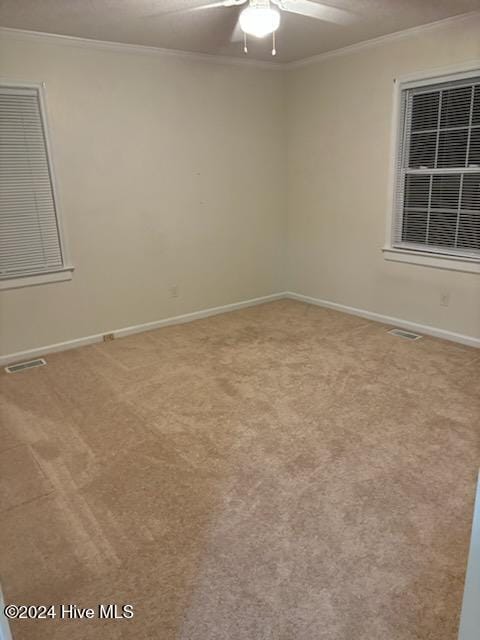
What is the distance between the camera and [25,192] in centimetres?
367

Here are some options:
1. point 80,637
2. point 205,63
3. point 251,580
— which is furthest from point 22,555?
point 205,63

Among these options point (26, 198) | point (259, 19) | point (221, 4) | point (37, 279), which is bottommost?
point (37, 279)

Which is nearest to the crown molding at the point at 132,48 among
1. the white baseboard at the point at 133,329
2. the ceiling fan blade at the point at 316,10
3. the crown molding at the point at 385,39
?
the crown molding at the point at 385,39

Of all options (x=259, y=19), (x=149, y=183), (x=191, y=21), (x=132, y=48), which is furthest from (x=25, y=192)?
(x=259, y=19)

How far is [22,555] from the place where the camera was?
1888 millimetres

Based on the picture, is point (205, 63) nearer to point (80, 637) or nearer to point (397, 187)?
point (397, 187)

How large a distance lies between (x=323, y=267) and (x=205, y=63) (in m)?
2.26

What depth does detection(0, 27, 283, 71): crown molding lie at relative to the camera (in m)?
3.40

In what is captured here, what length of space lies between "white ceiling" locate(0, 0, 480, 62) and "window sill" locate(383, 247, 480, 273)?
174 centimetres

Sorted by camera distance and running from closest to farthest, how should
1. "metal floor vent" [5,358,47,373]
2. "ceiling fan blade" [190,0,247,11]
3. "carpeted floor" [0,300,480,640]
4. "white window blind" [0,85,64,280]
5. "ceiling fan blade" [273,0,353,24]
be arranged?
"carpeted floor" [0,300,480,640] < "ceiling fan blade" [190,0,247,11] < "ceiling fan blade" [273,0,353,24] < "white window blind" [0,85,64,280] < "metal floor vent" [5,358,47,373]

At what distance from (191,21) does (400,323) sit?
296 cm

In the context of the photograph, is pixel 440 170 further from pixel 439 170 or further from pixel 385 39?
pixel 385 39

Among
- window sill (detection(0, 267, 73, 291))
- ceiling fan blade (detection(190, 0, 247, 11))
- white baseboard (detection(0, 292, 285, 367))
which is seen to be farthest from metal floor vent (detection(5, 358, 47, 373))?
ceiling fan blade (detection(190, 0, 247, 11))

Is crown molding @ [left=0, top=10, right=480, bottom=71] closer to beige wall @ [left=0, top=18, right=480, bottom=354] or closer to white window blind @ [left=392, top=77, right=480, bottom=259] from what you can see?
beige wall @ [left=0, top=18, right=480, bottom=354]
